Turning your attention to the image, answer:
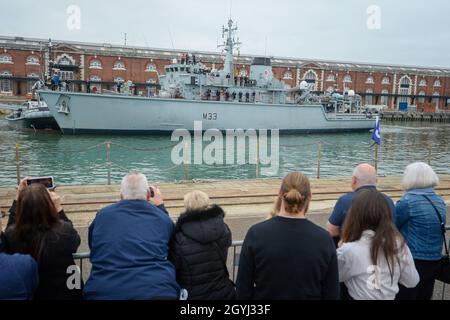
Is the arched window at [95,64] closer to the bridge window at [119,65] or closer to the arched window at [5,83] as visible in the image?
the bridge window at [119,65]

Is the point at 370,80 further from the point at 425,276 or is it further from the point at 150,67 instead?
the point at 425,276

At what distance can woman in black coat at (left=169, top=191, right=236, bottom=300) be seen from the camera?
11.4 ft

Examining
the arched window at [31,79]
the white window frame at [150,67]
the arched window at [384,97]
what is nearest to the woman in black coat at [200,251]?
the white window frame at [150,67]

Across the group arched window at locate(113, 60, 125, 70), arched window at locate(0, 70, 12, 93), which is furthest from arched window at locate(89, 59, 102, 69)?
arched window at locate(0, 70, 12, 93)

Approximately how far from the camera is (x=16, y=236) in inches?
134

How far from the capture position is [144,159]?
23.7 metres

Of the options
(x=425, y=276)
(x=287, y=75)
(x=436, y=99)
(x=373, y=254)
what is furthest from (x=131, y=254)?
(x=436, y=99)

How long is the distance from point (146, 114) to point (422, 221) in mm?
33172

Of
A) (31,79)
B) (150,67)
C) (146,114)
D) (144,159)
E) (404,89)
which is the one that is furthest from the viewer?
(404,89)

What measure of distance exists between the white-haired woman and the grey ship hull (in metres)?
32.8

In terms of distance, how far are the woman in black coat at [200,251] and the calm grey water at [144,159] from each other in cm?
1308

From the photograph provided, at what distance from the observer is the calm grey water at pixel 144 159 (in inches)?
752
